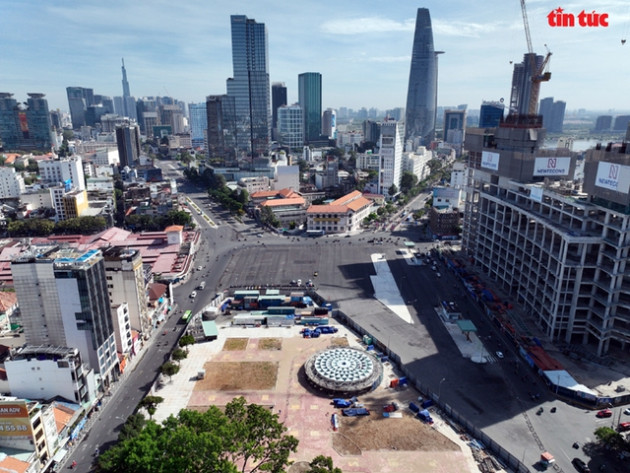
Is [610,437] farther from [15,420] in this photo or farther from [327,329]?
[15,420]

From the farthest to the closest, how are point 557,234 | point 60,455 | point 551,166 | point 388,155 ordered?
1. point 388,155
2. point 551,166
3. point 557,234
4. point 60,455

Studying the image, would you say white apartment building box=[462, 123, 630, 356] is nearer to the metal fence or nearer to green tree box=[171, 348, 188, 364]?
the metal fence

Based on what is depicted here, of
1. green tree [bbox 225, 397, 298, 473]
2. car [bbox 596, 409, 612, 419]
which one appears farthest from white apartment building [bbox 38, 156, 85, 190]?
car [bbox 596, 409, 612, 419]

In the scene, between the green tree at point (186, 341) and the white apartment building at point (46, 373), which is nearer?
the white apartment building at point (46, 373)

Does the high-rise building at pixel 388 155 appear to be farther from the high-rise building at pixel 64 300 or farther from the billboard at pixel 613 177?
the high-rise building at pixel 64 300

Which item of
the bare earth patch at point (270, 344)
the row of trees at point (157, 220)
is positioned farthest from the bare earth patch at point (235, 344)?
the row of trees at point (157, 220)

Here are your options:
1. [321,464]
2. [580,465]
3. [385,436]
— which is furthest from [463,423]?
[321,464]

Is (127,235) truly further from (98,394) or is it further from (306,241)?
(98,394)
